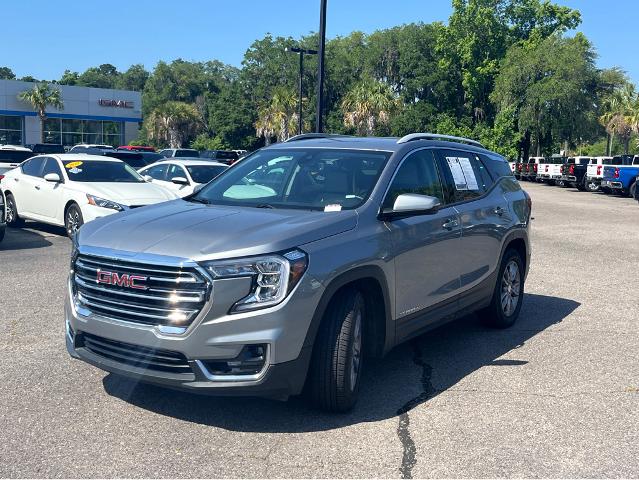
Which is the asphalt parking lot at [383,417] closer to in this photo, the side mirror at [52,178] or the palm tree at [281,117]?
the side mirror at [52,178]

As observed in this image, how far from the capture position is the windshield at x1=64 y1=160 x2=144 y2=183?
12789mm

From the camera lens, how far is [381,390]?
17.2 ft

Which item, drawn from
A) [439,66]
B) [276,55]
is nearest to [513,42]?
[439,66]

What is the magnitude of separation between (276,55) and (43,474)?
247 feet

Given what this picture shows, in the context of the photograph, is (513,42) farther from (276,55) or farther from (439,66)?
(276,55)

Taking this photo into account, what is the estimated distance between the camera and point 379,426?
14.9 feet

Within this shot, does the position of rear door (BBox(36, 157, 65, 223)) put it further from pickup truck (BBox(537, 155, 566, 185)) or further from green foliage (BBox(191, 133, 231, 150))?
green foliage (BBox(191, 133, 231, 150))

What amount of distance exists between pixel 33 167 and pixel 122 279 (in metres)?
10.7

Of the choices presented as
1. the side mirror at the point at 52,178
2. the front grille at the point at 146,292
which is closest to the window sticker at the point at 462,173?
the front grille at the point at 146,292

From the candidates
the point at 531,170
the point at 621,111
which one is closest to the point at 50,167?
the point at 531,170

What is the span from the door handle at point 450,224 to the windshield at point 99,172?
8.47 meters

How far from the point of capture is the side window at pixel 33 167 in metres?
13.7

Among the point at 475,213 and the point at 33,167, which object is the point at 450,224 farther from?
the point at 33,167

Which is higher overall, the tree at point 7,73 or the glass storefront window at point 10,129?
the tree at point 7,73
